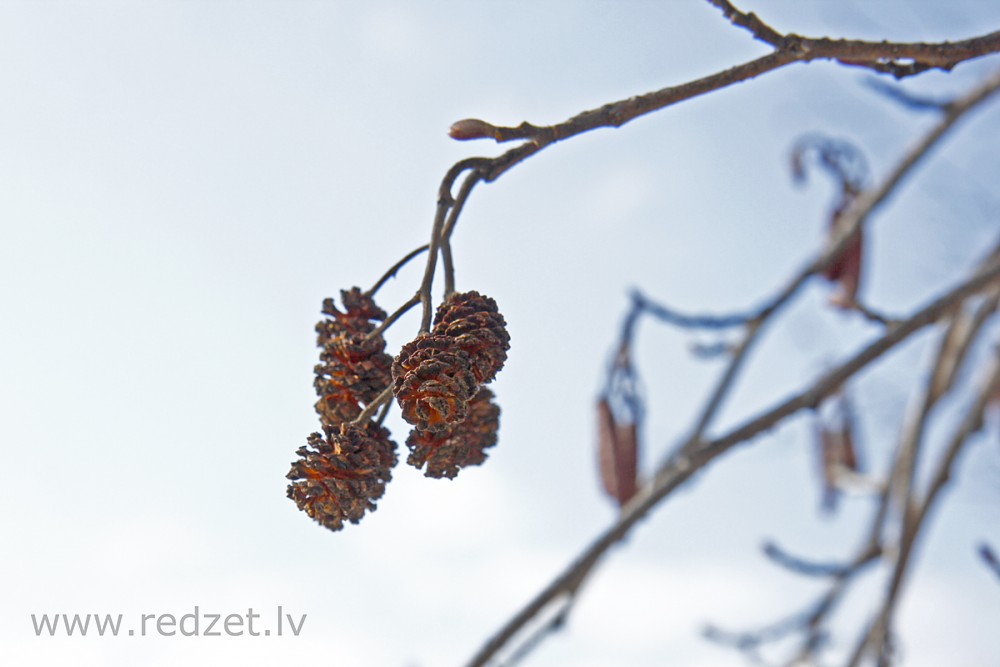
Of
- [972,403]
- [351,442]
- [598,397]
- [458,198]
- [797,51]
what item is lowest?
[351,442]

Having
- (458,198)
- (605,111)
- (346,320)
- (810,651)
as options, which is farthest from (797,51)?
(810,651)

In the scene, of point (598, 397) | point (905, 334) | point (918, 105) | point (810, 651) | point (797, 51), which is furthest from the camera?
point (810, 651)

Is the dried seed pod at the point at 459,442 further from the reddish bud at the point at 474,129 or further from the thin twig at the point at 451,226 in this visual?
the reddish bud at the point at 474,129

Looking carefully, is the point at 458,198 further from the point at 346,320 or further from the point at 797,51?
the point at 797,51

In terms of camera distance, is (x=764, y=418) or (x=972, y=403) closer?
(x=764, y=418)

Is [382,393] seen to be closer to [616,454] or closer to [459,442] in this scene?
[459,442]

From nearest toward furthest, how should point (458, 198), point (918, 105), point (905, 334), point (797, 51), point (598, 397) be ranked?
point (458, 198) → point (797, 51) → point (905, 334) → point (918, 105) → point (598, 397)

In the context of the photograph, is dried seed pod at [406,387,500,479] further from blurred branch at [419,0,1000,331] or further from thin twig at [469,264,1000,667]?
thin twig at [469,264,1000,667]

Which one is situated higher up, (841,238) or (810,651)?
(841,238)
